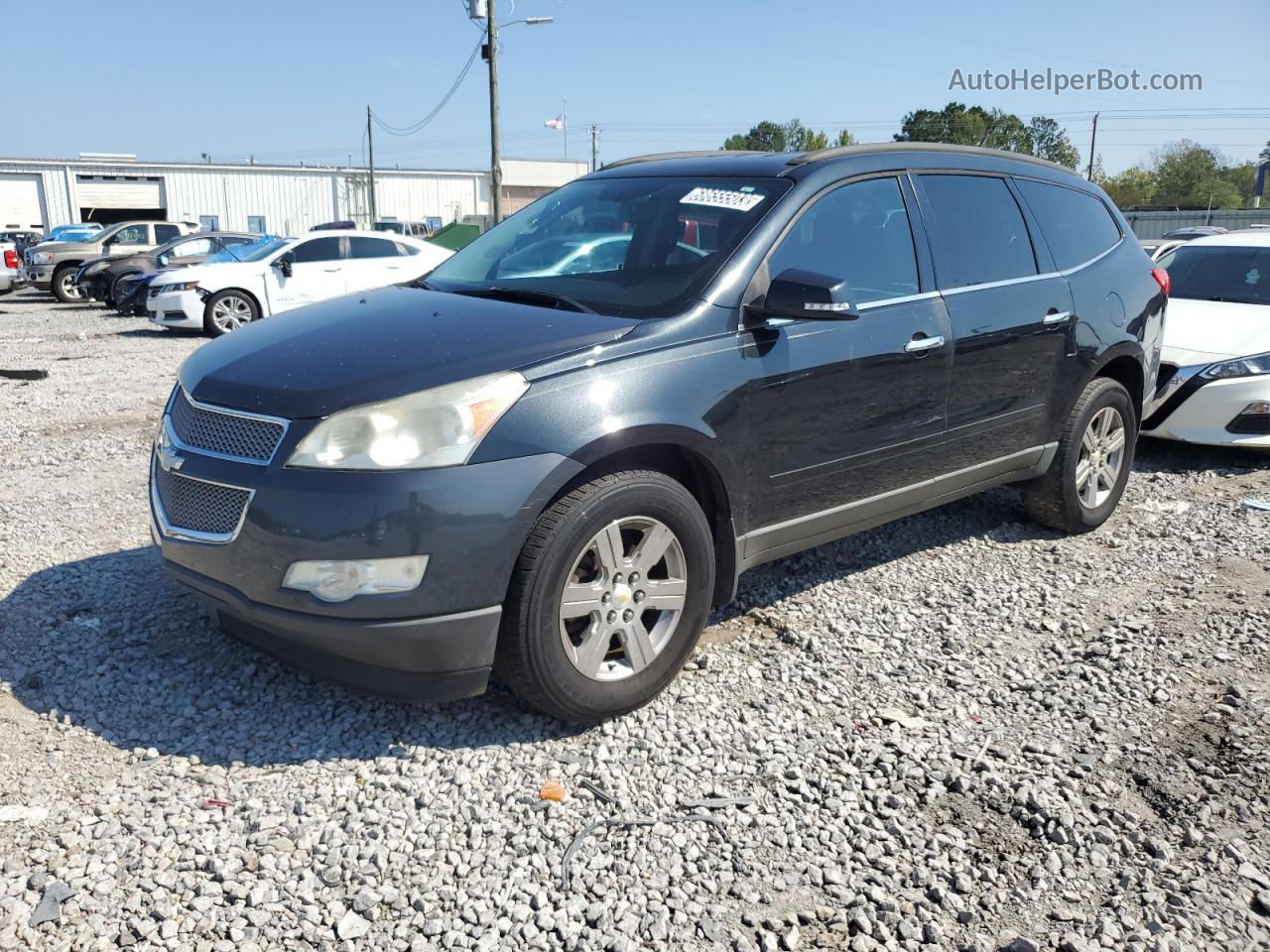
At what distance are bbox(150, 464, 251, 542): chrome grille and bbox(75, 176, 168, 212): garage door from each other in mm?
63566

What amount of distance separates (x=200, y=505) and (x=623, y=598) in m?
1.36

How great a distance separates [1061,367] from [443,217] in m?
64.9

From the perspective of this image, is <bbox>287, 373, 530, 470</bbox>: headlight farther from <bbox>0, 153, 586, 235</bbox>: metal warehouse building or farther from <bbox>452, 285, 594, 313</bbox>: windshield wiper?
<bbox>0, 153, 586, 235</bbox>: metal warehouse building

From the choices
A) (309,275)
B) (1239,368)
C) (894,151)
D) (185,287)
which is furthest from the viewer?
(309,275)

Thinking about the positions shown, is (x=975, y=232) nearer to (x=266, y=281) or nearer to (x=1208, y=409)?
(x=1208, y=409)

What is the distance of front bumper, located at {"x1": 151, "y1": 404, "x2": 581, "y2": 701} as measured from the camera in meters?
2.91

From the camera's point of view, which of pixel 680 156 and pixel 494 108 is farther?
pixel 494 108

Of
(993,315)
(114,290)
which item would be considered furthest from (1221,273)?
(114,290)

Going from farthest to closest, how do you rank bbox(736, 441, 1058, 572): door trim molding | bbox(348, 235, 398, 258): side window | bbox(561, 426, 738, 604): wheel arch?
bbox(348, 235, 398, 258): side window
bbox(736, 441, 1058, 572): door trim molding
bbox(561, 426, 738, 604): wheel arch

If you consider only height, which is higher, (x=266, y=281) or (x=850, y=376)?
(x=850, y=376)

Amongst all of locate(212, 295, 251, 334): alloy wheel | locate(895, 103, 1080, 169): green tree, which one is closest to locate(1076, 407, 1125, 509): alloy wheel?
locate(212, 295, 251, 334): alloy wheel

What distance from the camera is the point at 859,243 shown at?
412 centimetres

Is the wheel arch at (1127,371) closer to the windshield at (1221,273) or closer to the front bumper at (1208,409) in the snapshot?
the front bumper at (1208,409)

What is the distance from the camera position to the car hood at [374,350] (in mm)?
3098
